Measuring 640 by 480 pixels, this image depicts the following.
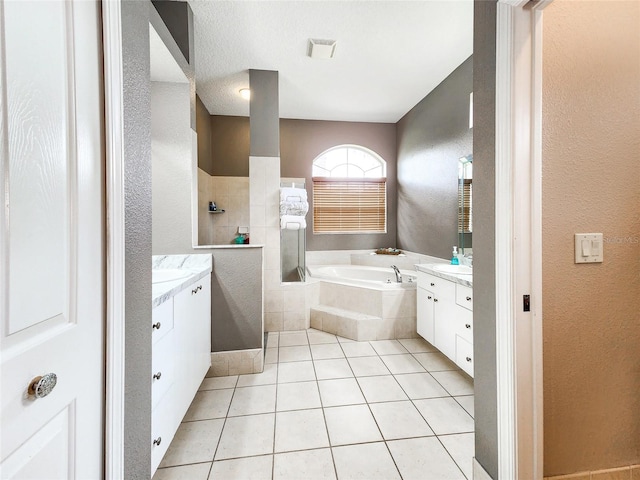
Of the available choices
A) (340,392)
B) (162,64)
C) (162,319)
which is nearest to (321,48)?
(162,64)

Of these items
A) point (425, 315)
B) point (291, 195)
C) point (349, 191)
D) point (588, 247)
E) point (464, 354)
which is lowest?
point (464, 354)

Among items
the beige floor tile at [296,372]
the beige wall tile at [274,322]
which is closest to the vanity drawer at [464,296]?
the beige floor tile at [296,372]

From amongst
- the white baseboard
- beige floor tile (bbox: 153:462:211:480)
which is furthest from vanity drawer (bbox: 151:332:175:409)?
the white baseboard

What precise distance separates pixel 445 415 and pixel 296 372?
3.69 ft

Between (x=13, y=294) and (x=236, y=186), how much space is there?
148 inches

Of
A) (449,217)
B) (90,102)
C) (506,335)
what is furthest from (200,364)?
(449,217)

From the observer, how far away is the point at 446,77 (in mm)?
3055

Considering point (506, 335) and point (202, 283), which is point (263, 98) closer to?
point (202, 283)

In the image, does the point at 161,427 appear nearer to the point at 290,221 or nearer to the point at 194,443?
the point at 194,443

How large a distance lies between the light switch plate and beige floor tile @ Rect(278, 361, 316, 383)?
1855mm

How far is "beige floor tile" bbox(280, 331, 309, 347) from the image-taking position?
2.79m

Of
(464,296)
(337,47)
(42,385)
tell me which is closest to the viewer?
(42,385)

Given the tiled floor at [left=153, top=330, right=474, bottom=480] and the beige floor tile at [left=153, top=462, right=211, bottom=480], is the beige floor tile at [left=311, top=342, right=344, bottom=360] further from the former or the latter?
the beige floor tile at [left=153, top=462, right=211, bottom=480]

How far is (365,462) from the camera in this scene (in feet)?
4.53
